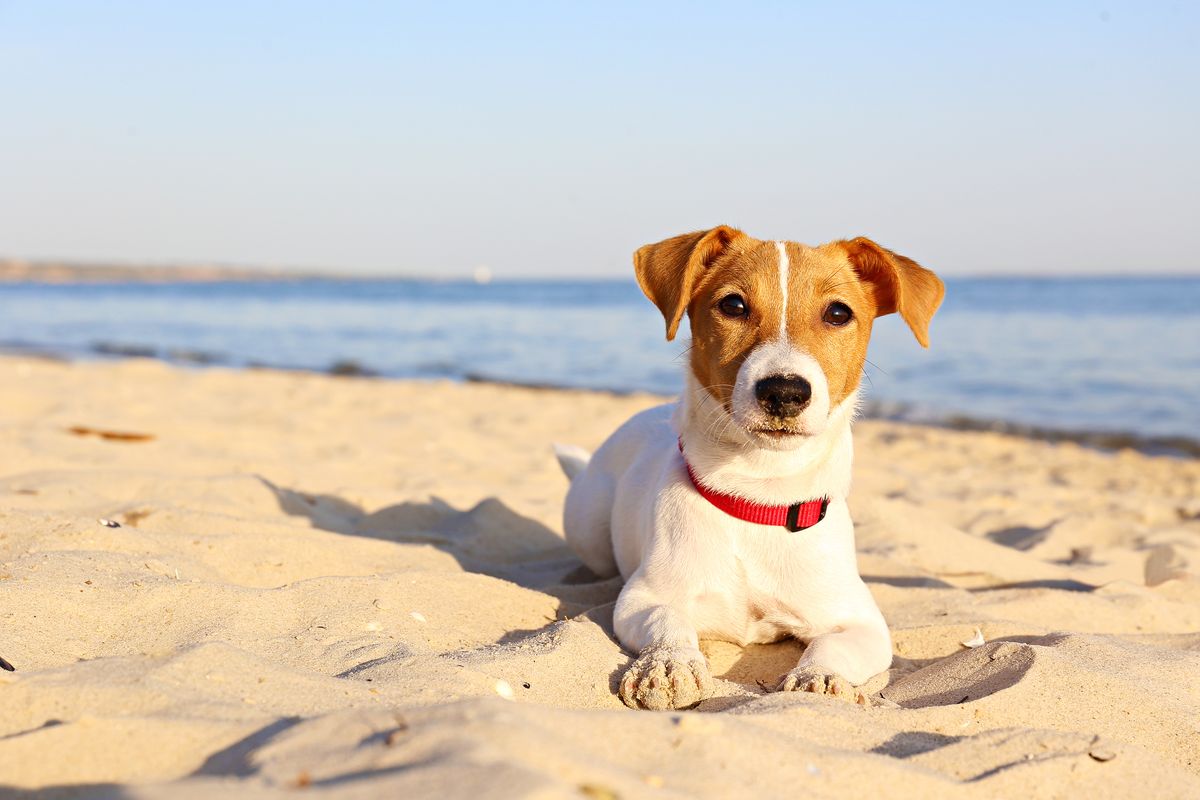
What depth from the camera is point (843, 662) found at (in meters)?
3.23

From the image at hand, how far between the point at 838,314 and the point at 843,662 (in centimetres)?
121

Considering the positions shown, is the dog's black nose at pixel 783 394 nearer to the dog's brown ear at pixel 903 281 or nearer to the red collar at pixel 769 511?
the red collar at pixel 769 511

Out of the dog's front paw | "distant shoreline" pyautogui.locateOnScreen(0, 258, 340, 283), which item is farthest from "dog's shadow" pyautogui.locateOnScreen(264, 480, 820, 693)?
"distant shoreline" pyautogui.locateOnScreen(0, 258, 340, 283)

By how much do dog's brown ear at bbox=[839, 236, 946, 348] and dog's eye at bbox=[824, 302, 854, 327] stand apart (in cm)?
21

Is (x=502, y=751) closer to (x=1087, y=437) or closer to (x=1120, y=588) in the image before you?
(x=1120, y=588)

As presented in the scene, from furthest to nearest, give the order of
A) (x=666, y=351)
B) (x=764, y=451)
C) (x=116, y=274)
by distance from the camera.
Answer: (x=116, y=274), (x=666, y=351), (x=764, y=451)

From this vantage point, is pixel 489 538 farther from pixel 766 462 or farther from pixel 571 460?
pixel 766 462

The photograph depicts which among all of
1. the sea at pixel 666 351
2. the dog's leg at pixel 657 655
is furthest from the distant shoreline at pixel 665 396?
the dog's leg at pixel 657 655

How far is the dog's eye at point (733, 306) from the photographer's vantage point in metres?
3.51

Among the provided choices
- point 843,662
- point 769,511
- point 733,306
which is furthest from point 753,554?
point 733,306

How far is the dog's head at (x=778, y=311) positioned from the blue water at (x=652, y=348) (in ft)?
8.93

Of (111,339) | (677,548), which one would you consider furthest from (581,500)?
(111,339)

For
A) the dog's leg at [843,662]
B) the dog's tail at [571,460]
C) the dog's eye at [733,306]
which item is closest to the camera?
the dog's leg at [843,662]

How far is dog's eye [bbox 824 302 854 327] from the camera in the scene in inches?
139
